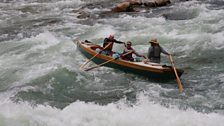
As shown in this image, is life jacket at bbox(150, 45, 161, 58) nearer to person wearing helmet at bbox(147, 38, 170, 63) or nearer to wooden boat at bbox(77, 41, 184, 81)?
person wearing helmet at bbox(147, 38, 170, 63)

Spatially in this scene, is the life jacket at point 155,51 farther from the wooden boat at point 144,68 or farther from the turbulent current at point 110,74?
the turbulent current at point 110,74

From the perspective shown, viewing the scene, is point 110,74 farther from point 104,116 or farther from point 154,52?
point 104,116

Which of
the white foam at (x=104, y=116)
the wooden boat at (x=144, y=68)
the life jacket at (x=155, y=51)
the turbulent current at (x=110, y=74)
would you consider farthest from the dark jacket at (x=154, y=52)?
the white foam at (x=104, y=116)

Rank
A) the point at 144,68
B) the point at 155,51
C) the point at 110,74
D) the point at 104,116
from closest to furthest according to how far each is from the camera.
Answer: the point at 104,116 < the point at 144,68 < the point at 155,51 < the point at 110,74

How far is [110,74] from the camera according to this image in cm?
1182

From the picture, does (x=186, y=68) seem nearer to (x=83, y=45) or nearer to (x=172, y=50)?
(x=172, y=50)

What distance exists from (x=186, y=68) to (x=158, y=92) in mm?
2215

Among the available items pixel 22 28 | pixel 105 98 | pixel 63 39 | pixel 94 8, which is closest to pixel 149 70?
pixel 105 98

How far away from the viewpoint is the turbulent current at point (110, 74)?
8477 mm

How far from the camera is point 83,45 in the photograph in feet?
45.3

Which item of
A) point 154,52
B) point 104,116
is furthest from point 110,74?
point 104,116

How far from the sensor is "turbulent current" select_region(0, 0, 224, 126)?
334 inches

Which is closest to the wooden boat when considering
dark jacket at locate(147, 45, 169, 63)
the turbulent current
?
the turbulent current

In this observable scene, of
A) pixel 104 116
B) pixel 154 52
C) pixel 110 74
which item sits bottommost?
pixel 110 74
